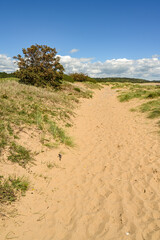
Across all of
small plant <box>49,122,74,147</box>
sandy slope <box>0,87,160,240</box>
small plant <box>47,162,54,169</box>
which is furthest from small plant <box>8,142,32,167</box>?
small plant <box>49,122,74,147</box>

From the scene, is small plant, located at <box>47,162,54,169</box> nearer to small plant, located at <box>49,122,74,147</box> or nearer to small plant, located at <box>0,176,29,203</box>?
small plant, located at <box>0,176,29,203</box>

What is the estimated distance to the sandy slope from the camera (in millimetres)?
2830

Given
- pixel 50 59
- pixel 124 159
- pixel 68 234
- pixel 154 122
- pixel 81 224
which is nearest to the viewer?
pixel 68 234

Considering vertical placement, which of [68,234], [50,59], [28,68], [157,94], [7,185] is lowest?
[68,234]

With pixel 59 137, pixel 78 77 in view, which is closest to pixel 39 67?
pixel 59 137

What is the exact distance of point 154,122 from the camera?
8828 mm

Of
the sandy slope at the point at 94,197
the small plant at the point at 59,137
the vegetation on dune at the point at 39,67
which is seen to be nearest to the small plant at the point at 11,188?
the sandy slope at the point at 94,197

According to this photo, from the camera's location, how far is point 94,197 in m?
3.71

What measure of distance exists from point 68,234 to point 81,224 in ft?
1.00

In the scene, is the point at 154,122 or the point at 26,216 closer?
the point at 26,216

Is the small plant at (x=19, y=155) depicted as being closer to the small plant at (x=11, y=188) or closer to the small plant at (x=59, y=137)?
the small plant at (x=11, y=188)

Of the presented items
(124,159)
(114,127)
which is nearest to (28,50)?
(114,127)

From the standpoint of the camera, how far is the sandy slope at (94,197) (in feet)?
9.28

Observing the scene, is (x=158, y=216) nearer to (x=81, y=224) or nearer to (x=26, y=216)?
(x=81, y=224)
